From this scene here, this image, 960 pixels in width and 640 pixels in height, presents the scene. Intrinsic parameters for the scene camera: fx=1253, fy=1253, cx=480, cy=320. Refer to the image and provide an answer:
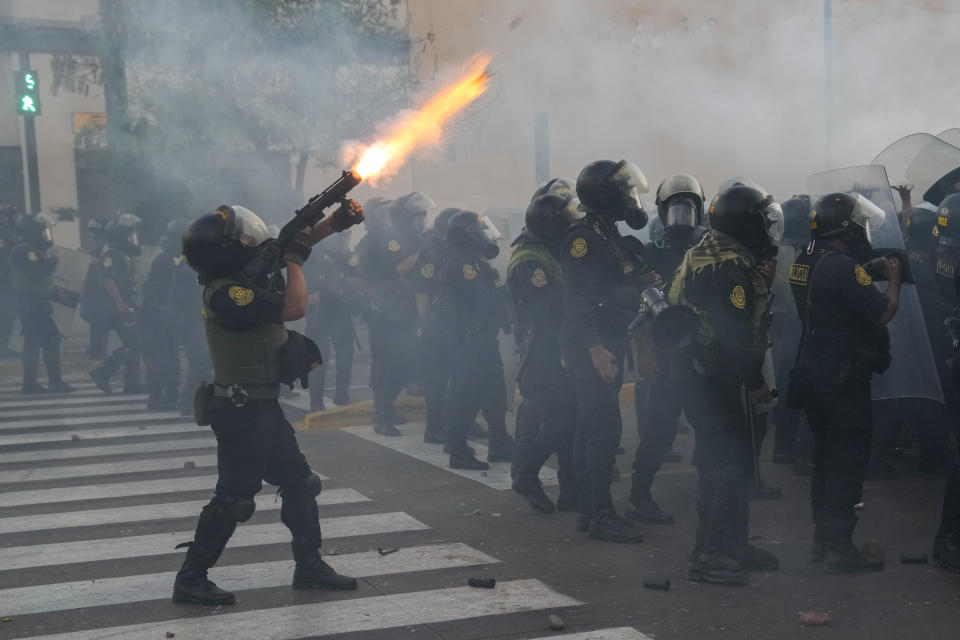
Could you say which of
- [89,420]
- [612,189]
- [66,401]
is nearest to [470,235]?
[612,189]

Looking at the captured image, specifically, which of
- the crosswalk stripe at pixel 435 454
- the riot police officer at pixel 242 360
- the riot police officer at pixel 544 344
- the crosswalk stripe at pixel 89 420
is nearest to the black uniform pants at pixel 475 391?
the crosswalk stripe at pixel 435 454

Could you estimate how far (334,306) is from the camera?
1183cm

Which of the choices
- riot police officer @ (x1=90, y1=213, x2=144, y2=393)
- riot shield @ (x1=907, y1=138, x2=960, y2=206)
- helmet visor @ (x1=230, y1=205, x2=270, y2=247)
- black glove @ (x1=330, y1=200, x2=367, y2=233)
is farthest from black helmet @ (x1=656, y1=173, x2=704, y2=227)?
riot police officer @ (x1=90, y1=213, x2=144, y2=393)

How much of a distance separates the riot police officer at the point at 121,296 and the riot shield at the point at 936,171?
842cm

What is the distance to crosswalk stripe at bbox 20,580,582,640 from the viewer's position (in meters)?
4.88

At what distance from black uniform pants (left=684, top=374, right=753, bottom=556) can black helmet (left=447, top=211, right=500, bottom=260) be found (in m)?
3.35

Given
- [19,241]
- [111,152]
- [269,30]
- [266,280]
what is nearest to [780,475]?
[266,280]

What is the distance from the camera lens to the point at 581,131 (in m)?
19.9

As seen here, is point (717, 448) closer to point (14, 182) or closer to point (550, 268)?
point (550, 268)

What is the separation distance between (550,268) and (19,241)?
857 centimetres

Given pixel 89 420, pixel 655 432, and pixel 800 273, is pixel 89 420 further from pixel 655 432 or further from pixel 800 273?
pixel 800 273

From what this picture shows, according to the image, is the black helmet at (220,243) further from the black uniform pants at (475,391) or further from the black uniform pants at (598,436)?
the black uniform pants at (475,391)

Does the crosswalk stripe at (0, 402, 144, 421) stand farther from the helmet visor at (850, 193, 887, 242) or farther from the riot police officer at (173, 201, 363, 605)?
the helmet visor at (850, 193, 887, 242)

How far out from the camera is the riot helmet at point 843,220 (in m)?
5.68
